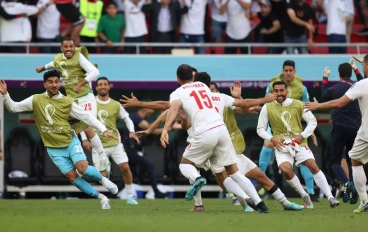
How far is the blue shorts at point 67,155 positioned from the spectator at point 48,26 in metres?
8.16

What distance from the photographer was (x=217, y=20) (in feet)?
83.3

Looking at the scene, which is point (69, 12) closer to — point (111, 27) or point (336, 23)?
point (111, 27)

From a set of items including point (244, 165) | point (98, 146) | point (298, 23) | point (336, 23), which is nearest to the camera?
point (244, 165)

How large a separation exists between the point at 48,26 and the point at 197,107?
1037 centimetres

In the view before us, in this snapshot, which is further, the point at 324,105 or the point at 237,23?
the point at 237,23

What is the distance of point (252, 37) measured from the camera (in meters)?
26.1

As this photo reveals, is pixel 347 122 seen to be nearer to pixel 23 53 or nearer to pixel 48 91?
pixel 48 91

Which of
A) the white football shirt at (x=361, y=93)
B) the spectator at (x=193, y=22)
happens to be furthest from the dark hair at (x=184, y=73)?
the spectator at (x=193, y=22)

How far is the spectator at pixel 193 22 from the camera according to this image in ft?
82.0

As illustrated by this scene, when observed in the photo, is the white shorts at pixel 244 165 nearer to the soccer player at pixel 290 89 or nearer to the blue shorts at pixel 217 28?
the soccer player at pixel 290 89

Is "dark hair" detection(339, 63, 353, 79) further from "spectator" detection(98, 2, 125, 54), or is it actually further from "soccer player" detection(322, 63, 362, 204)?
"spectator" detection(98, 2, 125, 54)

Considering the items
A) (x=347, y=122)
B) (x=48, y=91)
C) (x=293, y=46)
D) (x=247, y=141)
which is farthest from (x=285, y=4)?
(x=48, y=91)

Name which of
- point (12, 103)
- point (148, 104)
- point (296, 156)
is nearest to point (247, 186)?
point (148, 104)

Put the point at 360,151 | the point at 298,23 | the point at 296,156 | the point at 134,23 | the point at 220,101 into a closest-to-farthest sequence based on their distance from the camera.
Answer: the point at 220,101
the point at 360,151
the point at 296,156
the point at 134,23
the point at 298,23
